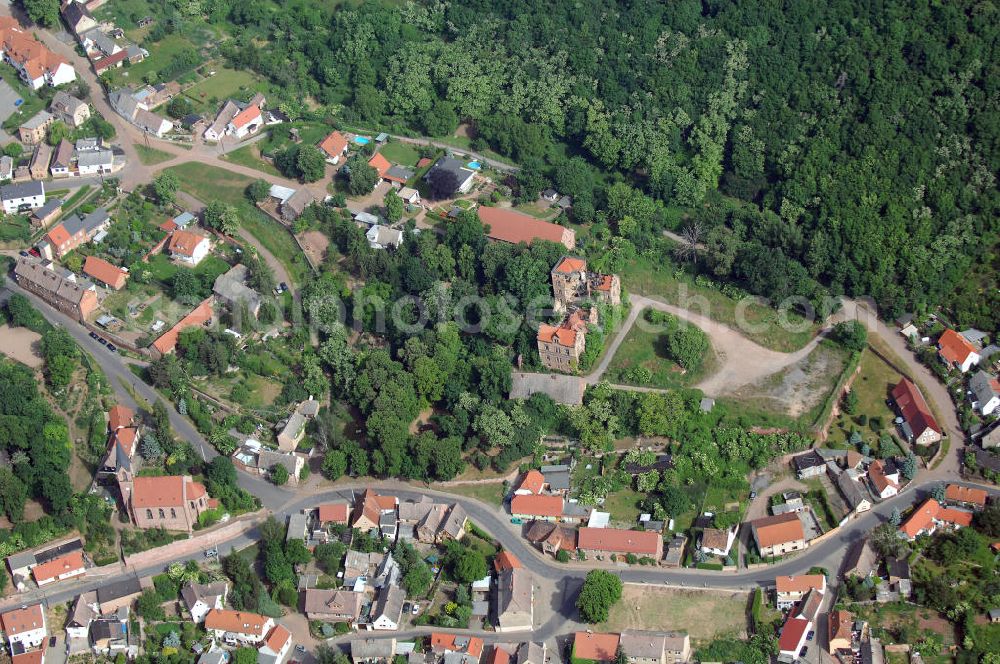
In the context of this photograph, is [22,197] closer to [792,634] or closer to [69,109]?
[69,109]

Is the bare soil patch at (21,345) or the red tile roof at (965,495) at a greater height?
the red tile roof at (965,495)

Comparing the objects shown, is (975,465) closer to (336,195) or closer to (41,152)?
(336,195)

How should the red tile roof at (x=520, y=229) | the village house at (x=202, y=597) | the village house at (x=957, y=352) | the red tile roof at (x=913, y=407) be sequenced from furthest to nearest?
the red tile roof at (x=520, y=229), the village house at (x=957, y=352), the red tile roof at (x=913, y=407), the village house at (x=202, y=597)

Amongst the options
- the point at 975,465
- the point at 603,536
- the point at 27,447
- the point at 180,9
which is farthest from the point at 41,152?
the point at 975,465

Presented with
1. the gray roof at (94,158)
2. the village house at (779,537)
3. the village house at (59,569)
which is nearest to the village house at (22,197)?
the gray roof at (94,158)

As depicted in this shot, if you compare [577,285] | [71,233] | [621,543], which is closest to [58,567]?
[71,233]

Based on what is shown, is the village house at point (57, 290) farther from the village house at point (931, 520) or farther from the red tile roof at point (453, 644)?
the village house at point (931, 520)
